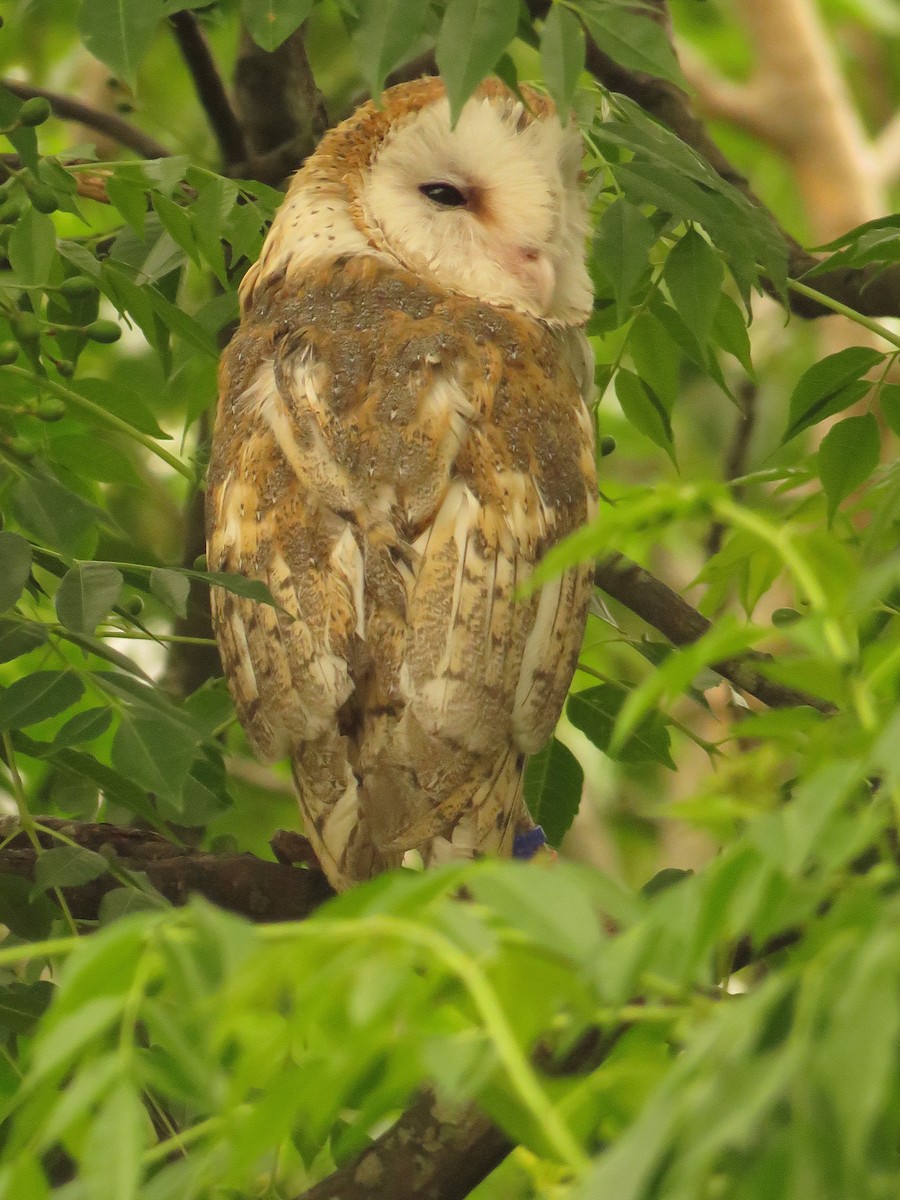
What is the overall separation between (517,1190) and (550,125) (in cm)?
125

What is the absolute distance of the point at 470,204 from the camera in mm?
1889

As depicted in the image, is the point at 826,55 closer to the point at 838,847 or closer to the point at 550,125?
the point at 550,125

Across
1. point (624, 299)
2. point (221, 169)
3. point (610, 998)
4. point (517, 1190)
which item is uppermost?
point (610, 998)

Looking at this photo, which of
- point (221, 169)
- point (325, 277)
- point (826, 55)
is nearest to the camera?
point (325, 277)

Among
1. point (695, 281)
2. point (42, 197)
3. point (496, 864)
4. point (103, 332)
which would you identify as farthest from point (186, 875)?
point (496, 864)

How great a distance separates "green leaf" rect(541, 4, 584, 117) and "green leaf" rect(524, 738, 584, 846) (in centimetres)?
87

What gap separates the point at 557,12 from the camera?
4.23 feet

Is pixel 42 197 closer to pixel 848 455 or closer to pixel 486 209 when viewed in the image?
pixel 486 209

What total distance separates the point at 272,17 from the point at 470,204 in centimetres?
53

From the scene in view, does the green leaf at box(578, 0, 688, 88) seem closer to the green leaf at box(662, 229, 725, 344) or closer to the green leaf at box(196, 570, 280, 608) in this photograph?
the green leaf at box(662, 229, 725, 344)

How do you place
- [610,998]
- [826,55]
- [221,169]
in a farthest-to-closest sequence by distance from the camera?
[826,55] < [221,169] < [610,998]

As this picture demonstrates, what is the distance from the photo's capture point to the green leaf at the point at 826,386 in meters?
1.62

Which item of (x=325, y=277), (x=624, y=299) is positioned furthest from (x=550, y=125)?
(x=624, y=299)

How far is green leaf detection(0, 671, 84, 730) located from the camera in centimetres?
136
